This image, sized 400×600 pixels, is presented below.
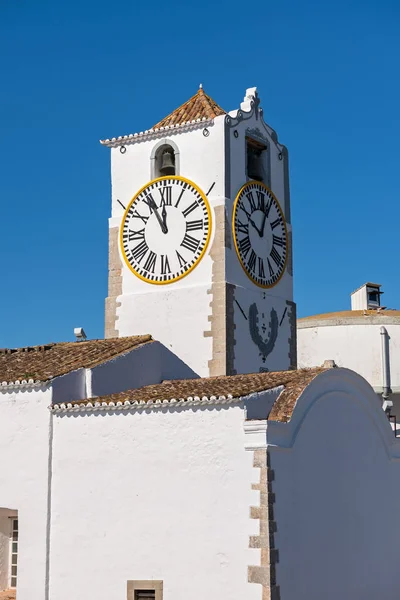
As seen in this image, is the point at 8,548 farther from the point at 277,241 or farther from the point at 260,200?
the point at 260,200

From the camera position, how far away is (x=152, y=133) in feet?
103

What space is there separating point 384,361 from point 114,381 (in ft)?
47.8

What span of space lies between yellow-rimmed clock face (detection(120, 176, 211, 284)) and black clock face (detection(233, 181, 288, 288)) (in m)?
1.18

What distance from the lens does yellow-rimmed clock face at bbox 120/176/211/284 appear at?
3002 cm

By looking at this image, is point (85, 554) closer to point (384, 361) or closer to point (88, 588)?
point (88, 588)

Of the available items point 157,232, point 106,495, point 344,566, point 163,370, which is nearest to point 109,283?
point 157,232

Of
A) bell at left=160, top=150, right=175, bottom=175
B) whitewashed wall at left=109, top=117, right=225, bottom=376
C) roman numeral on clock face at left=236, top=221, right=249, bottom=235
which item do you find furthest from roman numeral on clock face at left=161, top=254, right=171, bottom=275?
bell at left=160, top=150, right=175, bottom=175

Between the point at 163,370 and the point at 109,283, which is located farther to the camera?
the point at 109,283

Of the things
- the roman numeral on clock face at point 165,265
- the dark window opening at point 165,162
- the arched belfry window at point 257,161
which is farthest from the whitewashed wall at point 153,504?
the arched belfry window at point 257,161

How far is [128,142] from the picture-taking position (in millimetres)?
32125

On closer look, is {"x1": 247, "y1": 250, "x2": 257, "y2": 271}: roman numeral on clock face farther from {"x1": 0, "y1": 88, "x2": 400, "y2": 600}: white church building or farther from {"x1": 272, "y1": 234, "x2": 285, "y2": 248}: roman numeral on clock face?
{"x1": 272, "y1": 234, "x2": 285, "y2": 248}: roman numeral on clock face

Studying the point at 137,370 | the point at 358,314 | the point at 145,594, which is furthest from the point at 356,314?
the point at 145,594

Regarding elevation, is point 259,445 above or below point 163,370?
below

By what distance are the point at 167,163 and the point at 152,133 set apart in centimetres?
109
